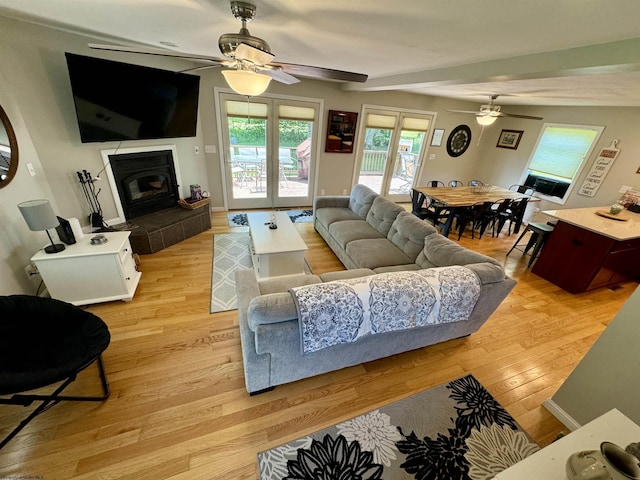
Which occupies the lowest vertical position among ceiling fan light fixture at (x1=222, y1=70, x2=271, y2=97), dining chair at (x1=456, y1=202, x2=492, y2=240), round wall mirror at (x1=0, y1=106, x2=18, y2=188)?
dining chair at (x1=456, y1=202, x2=492, y2=240)

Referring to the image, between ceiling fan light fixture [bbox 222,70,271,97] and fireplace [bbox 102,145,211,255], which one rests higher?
ceiling fan light fixture [bbox 222,70,271,97]

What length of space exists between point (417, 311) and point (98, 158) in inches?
155

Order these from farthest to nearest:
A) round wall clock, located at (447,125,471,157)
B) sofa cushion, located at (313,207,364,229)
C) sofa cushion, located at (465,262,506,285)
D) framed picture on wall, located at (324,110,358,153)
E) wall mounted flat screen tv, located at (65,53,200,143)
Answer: round wall clock, located at (447,125,471,157)
framed picture on wall, located at (324,110,358,153)
sofa cushion, located at (313,207,364,229)
wall mounted flat screen tv, located at (65,53,200,143)
sofa cushion, located at (465,262,506,285)

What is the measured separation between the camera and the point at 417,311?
177 centimetres

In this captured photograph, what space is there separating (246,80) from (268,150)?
3244mm

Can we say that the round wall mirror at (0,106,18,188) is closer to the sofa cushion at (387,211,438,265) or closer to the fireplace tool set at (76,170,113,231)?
the fireplace tool set at (76,170,113,231)

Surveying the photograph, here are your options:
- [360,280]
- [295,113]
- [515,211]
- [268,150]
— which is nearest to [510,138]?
[515,211]

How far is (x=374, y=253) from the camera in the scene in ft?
9.33

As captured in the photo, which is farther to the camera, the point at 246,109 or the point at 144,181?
the point at 246,109

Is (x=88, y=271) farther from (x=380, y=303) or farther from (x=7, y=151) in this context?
(x=380, y=303)

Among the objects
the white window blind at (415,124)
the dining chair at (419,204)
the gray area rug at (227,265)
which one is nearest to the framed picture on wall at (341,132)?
the white window blind at (415,124)

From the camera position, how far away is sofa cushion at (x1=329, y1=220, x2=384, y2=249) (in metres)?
3.24

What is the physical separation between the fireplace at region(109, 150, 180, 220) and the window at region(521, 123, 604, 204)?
7.27 metres

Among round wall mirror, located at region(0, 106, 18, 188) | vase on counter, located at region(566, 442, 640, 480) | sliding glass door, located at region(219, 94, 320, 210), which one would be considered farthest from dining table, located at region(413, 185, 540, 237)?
round wall mirror, located at region(0, 106, 18, 188)
